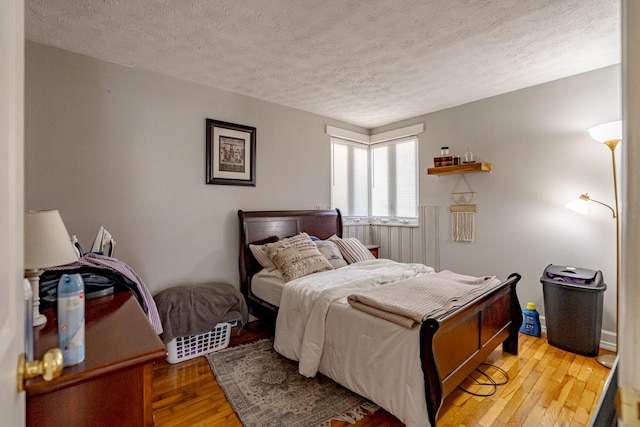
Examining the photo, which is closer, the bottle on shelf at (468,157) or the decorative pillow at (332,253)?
the decorative pillow at (332,253)

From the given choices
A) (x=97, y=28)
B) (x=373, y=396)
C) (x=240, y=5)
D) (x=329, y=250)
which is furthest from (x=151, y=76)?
(x=373, y=396)

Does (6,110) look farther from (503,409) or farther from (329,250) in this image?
(329,250)

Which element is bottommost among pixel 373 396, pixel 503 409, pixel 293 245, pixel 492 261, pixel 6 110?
pixel 503 409

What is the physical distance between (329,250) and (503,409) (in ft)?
6.31

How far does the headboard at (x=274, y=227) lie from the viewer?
3191 millimetres

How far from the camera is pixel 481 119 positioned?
3.46 metres

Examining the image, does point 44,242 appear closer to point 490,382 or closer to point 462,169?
point 490,382

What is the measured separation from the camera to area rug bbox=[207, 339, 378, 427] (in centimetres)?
183

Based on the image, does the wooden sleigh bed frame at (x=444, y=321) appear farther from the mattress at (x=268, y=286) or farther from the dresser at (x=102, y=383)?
the dresser at (x=102, y=383)

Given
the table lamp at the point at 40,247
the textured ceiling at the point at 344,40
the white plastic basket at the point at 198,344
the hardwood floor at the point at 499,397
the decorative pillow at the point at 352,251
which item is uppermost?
the textured ceiling at the point at 344,40

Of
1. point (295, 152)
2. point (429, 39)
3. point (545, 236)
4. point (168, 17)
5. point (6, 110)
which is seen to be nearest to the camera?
point (6, 110)

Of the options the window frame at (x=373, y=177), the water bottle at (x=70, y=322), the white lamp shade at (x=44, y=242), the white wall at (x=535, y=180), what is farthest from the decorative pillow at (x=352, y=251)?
the water bottle at (x=70, y=322)

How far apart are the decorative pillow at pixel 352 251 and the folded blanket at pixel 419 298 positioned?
1.09 metres

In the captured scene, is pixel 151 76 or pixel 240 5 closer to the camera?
pixel 240 5
